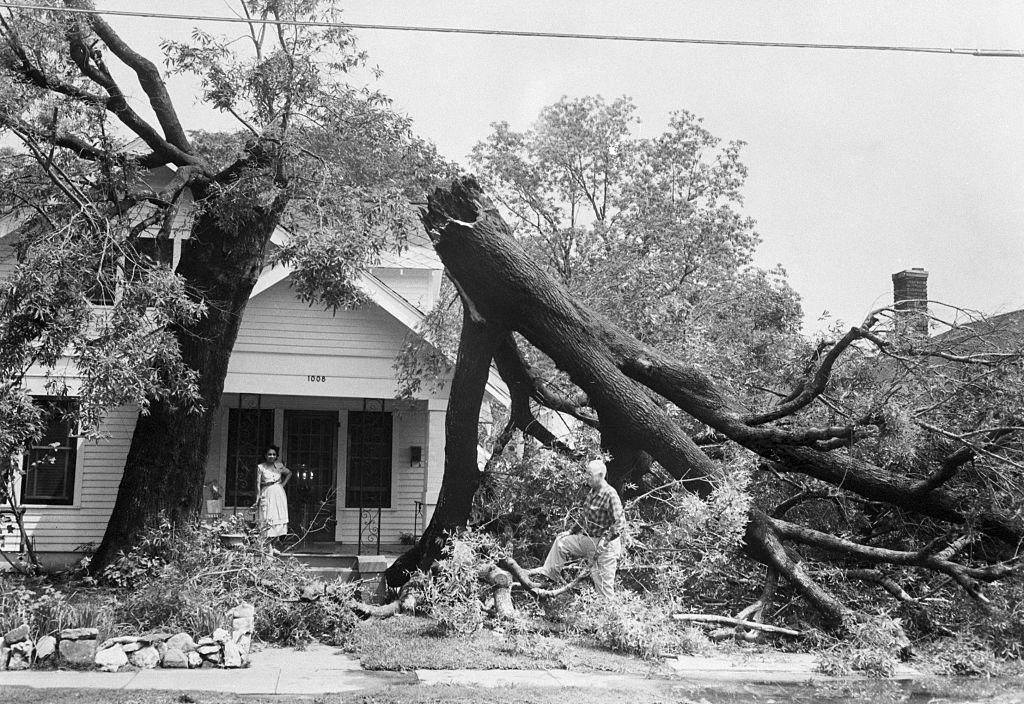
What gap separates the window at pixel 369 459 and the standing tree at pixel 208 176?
5.03 metres

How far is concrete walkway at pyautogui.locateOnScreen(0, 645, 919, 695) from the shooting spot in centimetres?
712

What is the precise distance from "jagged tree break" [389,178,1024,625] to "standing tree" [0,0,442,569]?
1358 mm

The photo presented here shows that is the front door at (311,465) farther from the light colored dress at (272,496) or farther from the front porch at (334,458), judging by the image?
the light colored dress at (272,496)

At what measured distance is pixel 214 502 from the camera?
14.9 meters

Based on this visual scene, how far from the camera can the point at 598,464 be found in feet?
30.3

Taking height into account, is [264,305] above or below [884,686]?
above

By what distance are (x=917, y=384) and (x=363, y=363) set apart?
829 cm

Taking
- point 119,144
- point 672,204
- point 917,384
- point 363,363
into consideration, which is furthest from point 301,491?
point 672,204

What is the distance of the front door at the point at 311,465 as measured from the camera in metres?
16.2

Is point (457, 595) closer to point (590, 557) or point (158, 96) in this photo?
point (590, 557)

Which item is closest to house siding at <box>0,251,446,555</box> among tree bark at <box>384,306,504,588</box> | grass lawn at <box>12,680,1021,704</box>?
tree bark at <box>384,306,504,588</box>

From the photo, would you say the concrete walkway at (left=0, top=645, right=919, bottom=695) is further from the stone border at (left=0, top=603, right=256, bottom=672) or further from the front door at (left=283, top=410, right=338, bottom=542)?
the front door at (left=283, top=410, right=338, bottom=542)

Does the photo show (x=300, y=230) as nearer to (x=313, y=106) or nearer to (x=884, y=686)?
(x=313, y=106)

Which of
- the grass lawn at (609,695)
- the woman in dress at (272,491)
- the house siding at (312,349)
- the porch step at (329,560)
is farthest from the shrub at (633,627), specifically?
the house siding at (312,349)
